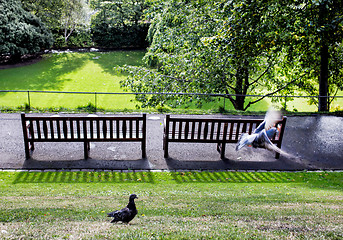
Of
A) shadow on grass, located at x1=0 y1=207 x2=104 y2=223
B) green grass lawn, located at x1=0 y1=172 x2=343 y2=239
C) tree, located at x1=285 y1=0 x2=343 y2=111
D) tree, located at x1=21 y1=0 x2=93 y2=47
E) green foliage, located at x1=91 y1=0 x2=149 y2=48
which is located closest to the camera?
green grass lawn, located at x1=0 y1=172 x2=343 y2=239

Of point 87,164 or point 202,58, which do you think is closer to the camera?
point 87,164

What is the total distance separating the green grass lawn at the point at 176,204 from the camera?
4266 millimetres

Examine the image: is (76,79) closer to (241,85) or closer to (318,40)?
(241,85)

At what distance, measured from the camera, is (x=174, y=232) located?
425 cm

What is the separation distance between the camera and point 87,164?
25.5 feet

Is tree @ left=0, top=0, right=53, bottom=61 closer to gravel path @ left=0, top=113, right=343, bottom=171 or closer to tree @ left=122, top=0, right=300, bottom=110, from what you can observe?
tree @ left=122, top=0, right=300, bottom=110

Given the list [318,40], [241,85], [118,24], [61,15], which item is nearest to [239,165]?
[318,40]

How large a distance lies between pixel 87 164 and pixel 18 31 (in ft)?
65.8

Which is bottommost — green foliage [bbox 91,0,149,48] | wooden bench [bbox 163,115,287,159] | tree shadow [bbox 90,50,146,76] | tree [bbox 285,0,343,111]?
wooden bench [bbox 163,115,287,159]

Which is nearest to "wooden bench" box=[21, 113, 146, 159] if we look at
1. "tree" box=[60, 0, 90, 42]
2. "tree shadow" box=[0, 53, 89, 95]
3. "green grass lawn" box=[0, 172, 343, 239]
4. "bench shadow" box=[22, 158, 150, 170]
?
"bench shadow" box=[22, 158, 150, 170]

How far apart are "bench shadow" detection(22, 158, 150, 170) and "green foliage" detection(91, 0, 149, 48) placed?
90.5 ft

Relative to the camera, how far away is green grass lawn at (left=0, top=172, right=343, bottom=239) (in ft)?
14.0

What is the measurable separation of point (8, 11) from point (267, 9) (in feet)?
70.3

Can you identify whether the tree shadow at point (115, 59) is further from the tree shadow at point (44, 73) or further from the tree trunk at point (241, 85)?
the tree trunk at point (241, 85)
